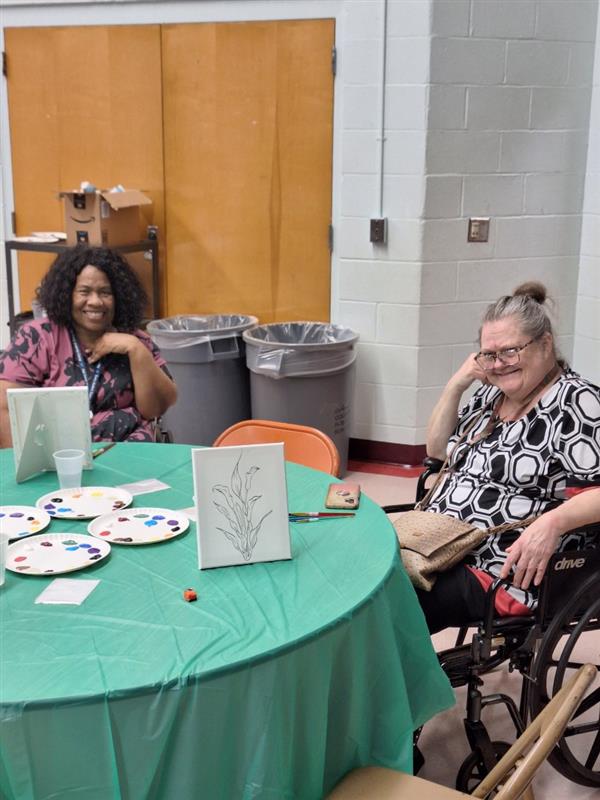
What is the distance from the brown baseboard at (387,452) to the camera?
4.67m

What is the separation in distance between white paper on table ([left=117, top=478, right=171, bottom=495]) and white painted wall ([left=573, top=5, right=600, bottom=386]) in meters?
2.92

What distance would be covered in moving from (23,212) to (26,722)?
4.27m

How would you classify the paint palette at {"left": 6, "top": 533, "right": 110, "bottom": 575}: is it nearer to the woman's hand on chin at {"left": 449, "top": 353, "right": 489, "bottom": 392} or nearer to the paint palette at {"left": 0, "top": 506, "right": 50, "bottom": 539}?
the paint palette at {"left": 0, "top": 506, "right": 50, "bottom": 539}

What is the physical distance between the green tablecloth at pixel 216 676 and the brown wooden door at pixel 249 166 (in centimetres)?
296

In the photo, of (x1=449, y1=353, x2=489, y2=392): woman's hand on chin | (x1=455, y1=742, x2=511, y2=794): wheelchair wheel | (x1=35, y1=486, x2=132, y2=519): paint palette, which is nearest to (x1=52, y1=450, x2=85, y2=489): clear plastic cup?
(x1=35, y1=486, x2=132, y2=519): paint palette

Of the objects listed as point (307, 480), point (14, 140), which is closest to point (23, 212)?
point (14, 140)

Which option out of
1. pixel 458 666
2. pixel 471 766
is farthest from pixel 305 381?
pixel 471 766

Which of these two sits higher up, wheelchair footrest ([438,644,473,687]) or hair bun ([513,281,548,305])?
hair bun ([513,281,548,305])

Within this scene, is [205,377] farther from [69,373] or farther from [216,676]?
[216,676]

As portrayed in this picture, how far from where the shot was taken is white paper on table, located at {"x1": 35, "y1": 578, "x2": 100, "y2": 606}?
1.73 meters

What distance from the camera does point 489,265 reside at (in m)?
4.53

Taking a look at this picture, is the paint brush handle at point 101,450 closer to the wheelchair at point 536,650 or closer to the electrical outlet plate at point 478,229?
the wheelchair at point 536,650

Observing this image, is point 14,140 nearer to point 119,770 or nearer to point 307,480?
point 307,480

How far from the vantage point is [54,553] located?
6.29 feet
